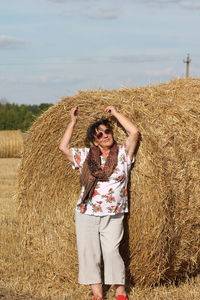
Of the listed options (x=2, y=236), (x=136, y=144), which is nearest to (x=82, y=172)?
(x=136, y=144)

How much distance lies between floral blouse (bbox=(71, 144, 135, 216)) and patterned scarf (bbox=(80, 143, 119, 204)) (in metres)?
0.04

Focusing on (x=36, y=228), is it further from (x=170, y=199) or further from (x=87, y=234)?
(x=170, y=199)

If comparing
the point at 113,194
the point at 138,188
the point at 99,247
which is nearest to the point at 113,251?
the point at 99,247

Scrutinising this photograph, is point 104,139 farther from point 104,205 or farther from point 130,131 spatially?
point 104,205

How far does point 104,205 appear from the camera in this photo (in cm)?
650

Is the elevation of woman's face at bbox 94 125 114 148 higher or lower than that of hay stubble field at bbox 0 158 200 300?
higher

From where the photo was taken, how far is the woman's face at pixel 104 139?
21.7ft

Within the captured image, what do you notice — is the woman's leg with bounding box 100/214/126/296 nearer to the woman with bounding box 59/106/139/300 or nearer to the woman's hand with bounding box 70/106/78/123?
the woman with bounding box 59/106/139/300

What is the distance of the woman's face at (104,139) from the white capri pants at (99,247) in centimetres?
69

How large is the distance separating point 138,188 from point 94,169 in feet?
1.53

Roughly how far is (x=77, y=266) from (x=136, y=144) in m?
1.55

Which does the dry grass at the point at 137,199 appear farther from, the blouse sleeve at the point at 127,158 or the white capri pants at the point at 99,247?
the white capri pants at the point at 99,247

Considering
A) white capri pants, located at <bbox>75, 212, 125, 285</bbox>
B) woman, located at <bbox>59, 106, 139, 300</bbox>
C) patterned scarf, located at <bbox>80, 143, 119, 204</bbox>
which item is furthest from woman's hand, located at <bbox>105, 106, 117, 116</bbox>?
white capri pants, located at <bbox>75, 212, 125, 285</bbox>

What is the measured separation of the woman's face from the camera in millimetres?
6609
